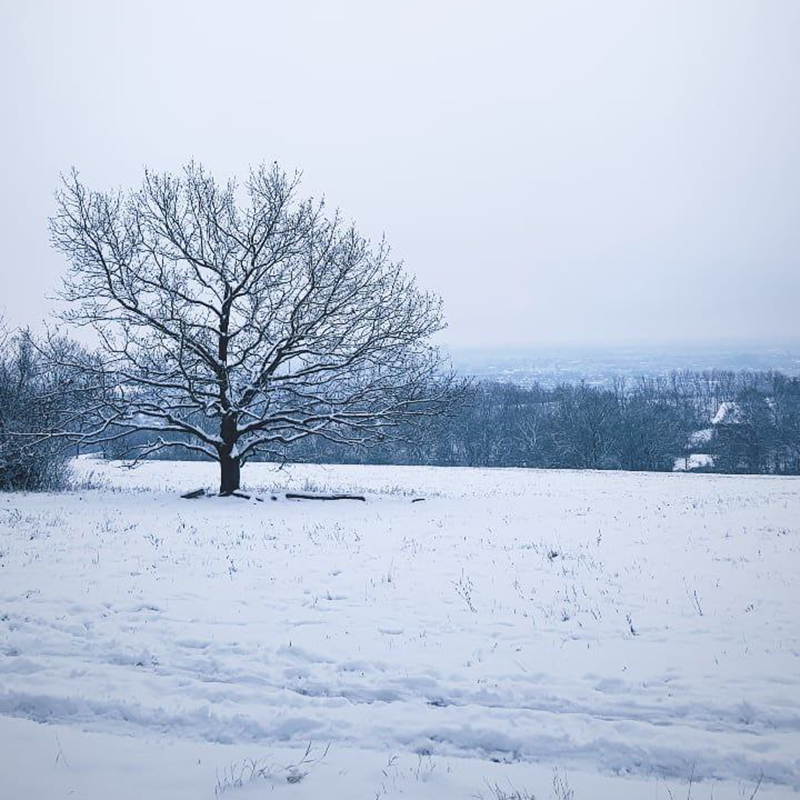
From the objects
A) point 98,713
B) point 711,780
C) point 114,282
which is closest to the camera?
point 711,780

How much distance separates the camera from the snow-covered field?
4422 millimetres

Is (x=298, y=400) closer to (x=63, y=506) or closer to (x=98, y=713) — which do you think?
(x=63, y=506)

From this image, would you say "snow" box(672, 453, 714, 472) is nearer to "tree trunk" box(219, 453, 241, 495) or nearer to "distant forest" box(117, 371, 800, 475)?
"distant forest" box(117, 371, 800, 475)

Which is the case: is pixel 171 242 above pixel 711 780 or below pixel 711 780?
above

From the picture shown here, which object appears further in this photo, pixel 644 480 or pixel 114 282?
pixel 644 480

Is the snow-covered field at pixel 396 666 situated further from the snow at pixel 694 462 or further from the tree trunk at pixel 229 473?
the snow at pixel 694 462

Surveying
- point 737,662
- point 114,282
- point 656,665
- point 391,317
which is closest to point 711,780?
point 656,665

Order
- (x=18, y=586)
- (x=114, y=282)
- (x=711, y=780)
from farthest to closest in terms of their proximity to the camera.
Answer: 1. (x=114, y=282)
2. (x=18, y=586)
3. (x=711, y=780)

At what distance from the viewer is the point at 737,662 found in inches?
241

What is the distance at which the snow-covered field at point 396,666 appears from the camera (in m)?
→ 4.42

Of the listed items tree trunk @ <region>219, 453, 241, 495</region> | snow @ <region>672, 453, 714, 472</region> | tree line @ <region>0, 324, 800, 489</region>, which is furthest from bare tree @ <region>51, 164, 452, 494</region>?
snow @ <region>672, 453, 714, 472</region>

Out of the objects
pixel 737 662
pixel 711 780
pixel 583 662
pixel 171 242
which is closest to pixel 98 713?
pixel 583 662

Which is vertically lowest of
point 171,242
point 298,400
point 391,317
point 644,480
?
point 644,480

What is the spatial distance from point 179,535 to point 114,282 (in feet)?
32.9
